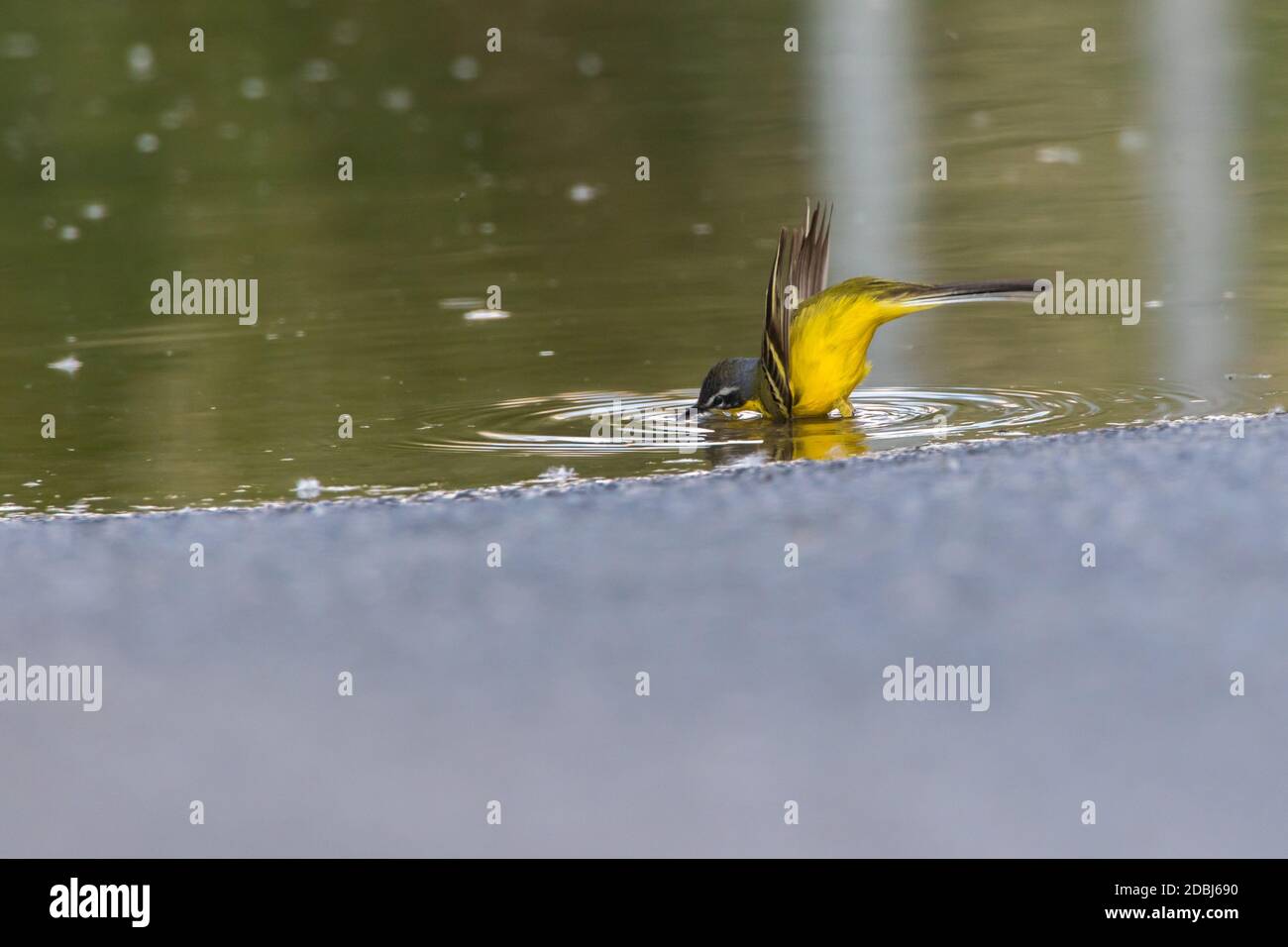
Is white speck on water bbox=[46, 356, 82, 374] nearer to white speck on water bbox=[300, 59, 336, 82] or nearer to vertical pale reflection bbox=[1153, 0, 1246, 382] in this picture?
vertical pale reflection bbox=[1153, 0, 1246, 382]

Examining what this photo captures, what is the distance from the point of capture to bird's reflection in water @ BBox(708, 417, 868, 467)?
520 centimetres

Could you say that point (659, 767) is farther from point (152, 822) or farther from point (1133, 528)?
point (1133, 528)

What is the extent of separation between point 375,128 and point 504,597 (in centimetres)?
806

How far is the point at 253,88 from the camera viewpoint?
13.8m

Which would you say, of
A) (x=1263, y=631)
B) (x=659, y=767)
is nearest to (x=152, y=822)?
(x=659, y=767)

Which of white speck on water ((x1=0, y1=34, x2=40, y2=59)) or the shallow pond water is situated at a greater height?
white speck on water ((x1=0, y1=34, x2=40, y2=59))

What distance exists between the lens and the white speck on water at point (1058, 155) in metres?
9.63

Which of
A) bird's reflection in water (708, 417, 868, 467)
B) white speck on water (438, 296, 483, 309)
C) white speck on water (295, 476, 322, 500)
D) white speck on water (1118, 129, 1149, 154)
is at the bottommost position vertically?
white speck on water (295, 476, 322, 500)

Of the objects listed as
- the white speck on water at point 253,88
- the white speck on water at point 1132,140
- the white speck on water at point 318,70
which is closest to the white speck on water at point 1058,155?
the white speck on water at point 1132,140

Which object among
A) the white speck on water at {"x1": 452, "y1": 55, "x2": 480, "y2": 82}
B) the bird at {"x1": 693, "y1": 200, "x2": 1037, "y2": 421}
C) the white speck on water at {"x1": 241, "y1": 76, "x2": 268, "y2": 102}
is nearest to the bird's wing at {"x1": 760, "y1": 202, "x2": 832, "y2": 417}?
the bird at {"x1": 693, "y1": 200, "x2": 1037, "y2": 421}

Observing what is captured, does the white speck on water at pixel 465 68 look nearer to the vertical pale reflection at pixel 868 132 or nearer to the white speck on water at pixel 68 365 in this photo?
the vertical pale reflection at pixel 868 132

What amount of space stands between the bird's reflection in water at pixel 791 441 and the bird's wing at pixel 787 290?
→ 0.08m

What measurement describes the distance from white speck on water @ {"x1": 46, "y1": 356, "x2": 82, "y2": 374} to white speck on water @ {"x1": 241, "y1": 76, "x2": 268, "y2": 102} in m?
6.76

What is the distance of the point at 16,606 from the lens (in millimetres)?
4270
